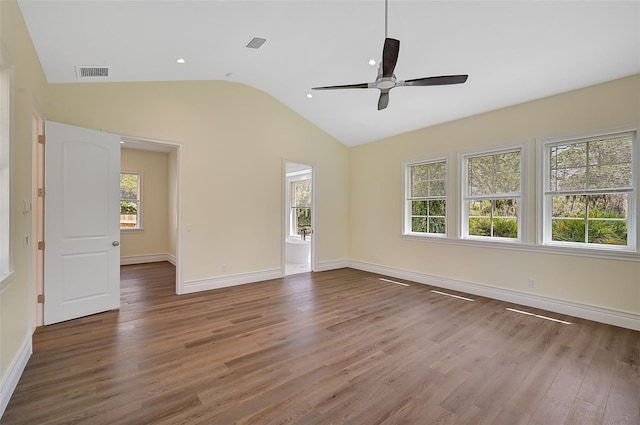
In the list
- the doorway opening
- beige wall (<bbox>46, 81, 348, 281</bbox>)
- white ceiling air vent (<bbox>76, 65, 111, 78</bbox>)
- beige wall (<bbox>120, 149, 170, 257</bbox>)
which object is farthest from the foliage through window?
white ceiling air vent (<bbox>76, 65, 111, 78</bbox>)

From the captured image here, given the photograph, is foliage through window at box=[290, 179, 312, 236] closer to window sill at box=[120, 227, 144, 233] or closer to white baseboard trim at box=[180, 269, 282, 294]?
white baseboard trim at box=[180, 269, 282, 294]

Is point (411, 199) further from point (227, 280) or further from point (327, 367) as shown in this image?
point (327, 367)

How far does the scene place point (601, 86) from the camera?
3.55 meters

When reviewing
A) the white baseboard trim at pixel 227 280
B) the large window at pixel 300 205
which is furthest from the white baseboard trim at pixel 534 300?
the large window at pixel 300 205

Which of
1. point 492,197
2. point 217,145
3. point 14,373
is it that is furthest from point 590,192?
point 14,373

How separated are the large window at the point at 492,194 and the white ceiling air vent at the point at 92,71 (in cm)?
521

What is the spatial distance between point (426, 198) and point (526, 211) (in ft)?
5.31

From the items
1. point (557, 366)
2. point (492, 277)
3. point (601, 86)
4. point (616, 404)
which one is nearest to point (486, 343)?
point (557, 366)

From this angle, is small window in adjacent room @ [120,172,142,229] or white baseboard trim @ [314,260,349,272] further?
small window in adjacent room @ [120,172,142,229]

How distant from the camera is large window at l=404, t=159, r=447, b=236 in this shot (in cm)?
521

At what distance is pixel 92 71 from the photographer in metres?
3.48

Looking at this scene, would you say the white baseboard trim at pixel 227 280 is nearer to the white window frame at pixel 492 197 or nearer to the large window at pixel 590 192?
the white window frame at pixel 492 197

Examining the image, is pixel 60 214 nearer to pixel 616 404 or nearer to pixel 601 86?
pixel 616 404

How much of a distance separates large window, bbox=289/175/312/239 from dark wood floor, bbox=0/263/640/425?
459 centimetres
